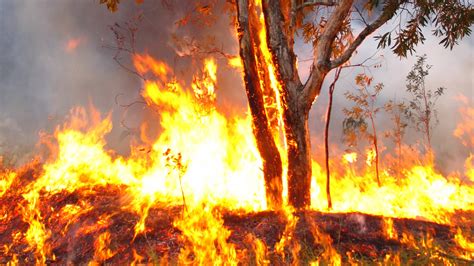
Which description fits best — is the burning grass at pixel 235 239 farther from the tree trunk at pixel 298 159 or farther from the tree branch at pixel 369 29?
the tree branch at pixel 369 29

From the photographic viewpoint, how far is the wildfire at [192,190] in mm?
6555

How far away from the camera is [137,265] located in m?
6.00

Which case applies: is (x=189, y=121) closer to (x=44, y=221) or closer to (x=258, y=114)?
(x=258, y=114)

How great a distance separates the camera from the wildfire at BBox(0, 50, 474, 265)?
655 cm

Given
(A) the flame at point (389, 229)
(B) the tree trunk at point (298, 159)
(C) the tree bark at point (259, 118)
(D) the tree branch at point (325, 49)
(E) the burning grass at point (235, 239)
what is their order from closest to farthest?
(E) the burning grass at point (235, 239) → (A) the flame at point (389, 229) → (D) the tree branch at point (325, 49) → (B) the tree trunk at point (298, 159) → (C) the tree bark at point (259, 118)

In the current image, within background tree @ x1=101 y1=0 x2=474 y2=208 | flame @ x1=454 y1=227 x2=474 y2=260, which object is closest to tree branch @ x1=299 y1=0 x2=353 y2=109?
background tree @ x1=101 y1=0 x2=474 y2=208

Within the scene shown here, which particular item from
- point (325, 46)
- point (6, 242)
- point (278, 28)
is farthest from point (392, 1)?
point (6, 242)

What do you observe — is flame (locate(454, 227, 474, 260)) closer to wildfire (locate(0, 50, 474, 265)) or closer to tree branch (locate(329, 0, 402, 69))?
wildfire (locate(0, 50, 474, 265))

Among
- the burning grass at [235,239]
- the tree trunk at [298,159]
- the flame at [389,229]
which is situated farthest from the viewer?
the tree trunk at [298,159]

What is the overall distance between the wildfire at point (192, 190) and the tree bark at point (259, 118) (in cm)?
31

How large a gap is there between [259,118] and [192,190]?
2.86 metres

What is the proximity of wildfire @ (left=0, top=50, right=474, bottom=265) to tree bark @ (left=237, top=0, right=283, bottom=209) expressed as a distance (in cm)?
31

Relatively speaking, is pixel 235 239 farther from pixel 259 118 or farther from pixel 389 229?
pixel 259 118

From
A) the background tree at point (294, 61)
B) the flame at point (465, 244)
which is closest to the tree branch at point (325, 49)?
the background tree at point (294, 61)
